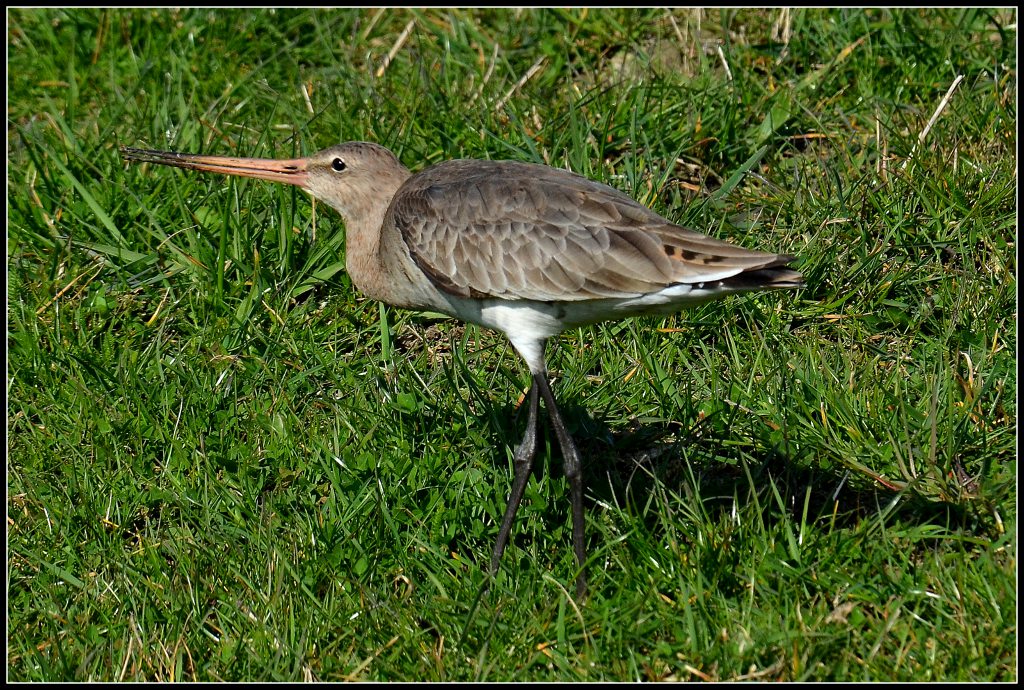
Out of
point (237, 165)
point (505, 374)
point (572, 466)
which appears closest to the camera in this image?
point (572, 466)

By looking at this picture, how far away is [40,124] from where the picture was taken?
23.4ft

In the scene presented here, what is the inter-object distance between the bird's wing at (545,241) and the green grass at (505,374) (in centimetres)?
72

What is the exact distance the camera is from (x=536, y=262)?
184 inches

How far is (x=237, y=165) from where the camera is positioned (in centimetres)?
543

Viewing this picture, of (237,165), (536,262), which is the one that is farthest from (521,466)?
(237,165)

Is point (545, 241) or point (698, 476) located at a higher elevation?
point (545, 241)

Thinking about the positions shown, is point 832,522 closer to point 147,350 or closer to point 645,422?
point 645,422

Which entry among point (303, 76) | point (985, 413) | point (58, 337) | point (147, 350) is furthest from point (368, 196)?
point (985, 413)

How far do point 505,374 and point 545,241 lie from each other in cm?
104

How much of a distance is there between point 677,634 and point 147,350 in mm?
2917

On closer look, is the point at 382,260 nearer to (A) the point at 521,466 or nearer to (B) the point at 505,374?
(B) the point at 505,374

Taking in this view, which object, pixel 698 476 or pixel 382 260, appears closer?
pixel 698 476

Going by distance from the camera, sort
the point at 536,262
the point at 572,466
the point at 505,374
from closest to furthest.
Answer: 1. the point at 536,262
2. the point at 572,466
3. the point at 505,374

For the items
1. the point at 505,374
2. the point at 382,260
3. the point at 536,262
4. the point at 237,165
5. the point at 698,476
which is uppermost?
the point at 536,262
